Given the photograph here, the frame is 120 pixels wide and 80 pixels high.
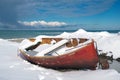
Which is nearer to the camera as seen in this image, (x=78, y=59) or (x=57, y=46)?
(x=78, y=59)

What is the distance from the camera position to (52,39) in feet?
62.1

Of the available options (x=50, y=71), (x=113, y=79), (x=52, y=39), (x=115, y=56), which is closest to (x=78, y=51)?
(x=50, y=71)

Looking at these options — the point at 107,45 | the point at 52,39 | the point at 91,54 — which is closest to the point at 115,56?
the point at 107,45

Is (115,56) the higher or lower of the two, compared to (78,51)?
lower

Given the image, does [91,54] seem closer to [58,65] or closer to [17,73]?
[58,65]

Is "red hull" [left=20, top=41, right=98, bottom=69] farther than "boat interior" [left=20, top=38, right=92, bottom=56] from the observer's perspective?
No

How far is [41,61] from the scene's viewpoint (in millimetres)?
14148

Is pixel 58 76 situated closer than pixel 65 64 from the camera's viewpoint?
Yes

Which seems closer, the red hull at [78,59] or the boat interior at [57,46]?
the red hull at [78,59]

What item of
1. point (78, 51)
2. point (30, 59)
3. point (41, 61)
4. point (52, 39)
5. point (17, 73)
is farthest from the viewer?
point (52, 39)

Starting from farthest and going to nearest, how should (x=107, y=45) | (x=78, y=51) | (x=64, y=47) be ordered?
1. (x=107, y=45)
2. (x=64, y=47)
3. (x=78, y=51)

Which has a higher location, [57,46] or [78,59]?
[57,46]

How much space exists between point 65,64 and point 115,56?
7.71 metres

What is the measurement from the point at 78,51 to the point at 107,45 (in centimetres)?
1038
